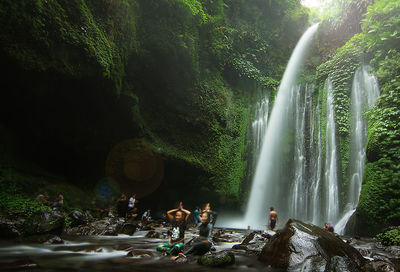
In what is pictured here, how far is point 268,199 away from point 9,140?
14585mm

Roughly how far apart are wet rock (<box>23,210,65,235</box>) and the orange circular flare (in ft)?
23.2

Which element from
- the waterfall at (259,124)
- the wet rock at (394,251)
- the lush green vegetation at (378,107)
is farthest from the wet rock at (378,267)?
the waterfall at (259,124)

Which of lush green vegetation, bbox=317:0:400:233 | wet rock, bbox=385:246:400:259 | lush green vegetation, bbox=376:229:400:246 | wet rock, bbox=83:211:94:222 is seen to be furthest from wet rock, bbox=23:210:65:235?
lush green vegetation, bbox=317:0:400:233

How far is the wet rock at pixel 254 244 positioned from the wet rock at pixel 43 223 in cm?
540

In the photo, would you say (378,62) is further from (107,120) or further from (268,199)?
(107,120)

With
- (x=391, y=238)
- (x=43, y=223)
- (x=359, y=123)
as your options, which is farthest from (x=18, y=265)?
(x=359, y=123)

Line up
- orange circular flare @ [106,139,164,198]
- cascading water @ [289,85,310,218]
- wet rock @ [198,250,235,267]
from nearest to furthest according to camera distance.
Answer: wet rock @ [198,250,235,267]
cascading water @ [289,85,310,218]
orange circular flare @ [106,139,164,198]

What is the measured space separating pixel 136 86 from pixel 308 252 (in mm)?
12612

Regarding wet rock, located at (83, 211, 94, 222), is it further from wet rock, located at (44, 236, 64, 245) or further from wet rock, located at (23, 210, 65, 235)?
wet rock, located at (44, 236, 64, 245)

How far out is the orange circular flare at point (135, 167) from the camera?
1462 cm

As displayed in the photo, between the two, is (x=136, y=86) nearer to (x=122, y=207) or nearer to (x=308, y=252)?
(x=122, y=207)

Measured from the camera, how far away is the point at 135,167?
15484mm

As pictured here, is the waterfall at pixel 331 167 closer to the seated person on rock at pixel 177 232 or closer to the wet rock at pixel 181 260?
the seated person on rock at pixel 177 232

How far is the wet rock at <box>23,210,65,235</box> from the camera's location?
7.29m
